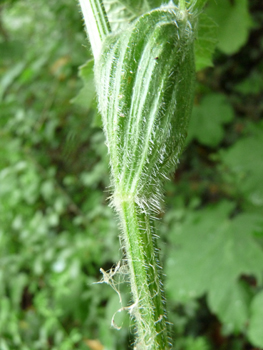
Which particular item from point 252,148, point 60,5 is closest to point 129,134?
point 252,148

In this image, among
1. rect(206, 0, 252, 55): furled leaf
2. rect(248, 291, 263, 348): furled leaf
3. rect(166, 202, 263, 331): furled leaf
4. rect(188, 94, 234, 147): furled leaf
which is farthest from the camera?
rect(188, 94, 234, 147): furled leaf

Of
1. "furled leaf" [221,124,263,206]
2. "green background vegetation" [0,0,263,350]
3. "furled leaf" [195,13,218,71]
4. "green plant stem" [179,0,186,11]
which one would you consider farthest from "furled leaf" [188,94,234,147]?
"green plant stem" [179,0,186,11]

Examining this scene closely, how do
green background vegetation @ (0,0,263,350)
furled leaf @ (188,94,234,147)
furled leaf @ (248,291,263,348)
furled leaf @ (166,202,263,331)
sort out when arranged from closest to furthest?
1. furled leaf @ (248,291,263,348)
2. furled leaf @ (166,202,263,331)
3. green background vegetation @ (0,0,263,350)
4. furled leaf @ (188,94,234,147)

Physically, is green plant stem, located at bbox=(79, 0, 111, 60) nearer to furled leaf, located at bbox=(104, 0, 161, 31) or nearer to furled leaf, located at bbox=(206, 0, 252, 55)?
furled leaf, located at bbox=(104, 0, 161, 31)

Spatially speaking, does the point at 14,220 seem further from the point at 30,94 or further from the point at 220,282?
the point at 220,282

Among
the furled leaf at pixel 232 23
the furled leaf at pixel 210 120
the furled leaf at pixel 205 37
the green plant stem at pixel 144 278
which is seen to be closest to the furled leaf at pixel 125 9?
the furled leaf at pixel 205 37

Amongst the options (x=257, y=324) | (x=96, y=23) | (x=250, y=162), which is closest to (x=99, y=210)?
(x=250, y=162)
